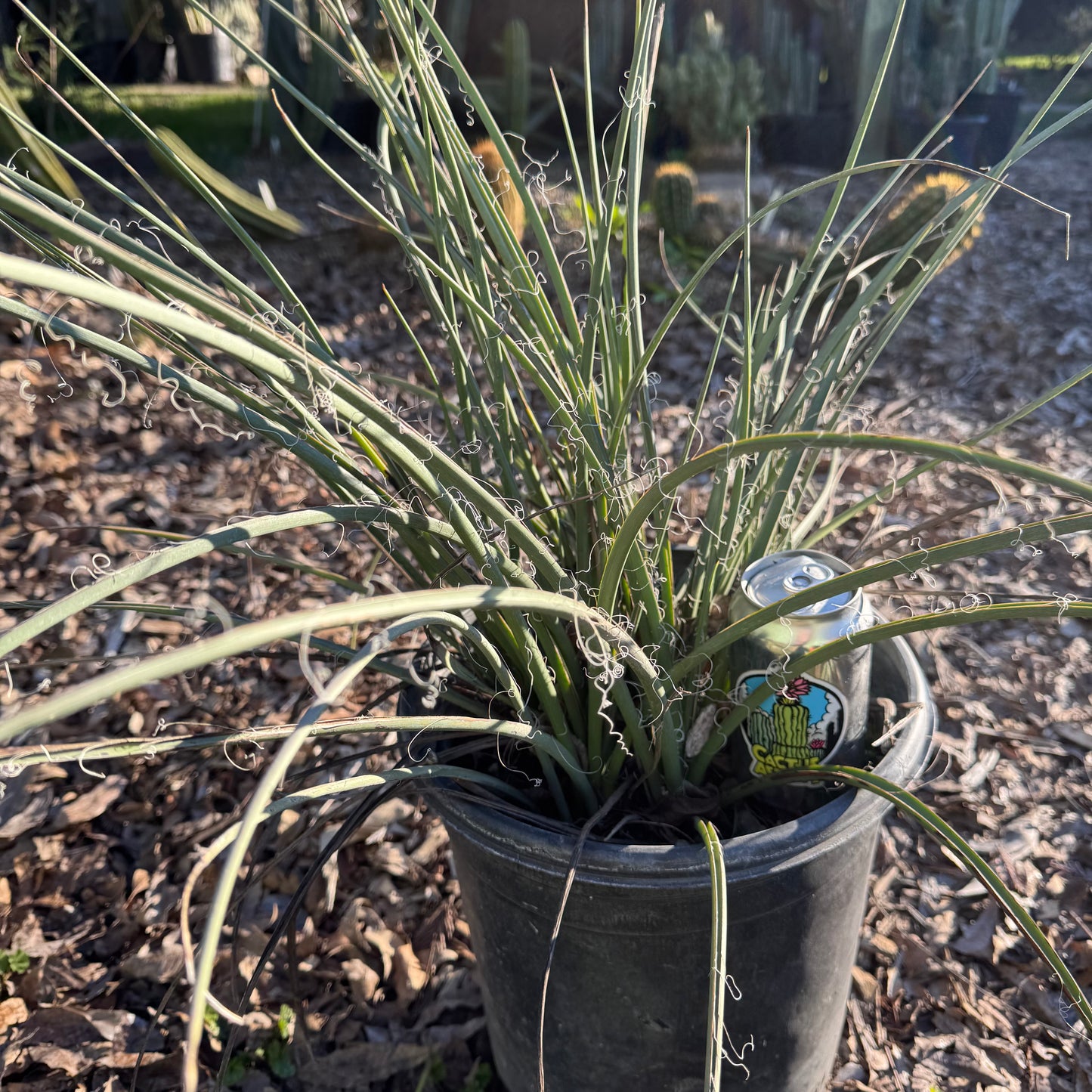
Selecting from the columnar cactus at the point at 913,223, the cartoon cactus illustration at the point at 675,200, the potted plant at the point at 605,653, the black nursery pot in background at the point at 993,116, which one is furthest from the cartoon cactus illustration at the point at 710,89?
the potted plant at the point at 605,653

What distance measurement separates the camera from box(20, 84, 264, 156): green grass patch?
14.2 feet

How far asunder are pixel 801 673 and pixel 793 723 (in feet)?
0.22

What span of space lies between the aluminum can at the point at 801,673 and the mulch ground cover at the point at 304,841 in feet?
0.29

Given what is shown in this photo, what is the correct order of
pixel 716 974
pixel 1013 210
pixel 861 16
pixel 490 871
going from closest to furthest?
pixel 716 974 → pixel 490 871 → pixel 1013 210 → pixel 861 16

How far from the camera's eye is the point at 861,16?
404cm

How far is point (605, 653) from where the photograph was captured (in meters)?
0.62

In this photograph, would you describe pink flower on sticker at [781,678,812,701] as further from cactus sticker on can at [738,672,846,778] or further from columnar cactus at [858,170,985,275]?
columnar cactus at [858,170,985,275]

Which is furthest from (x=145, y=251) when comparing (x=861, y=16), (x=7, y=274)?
(x=861, y=16)

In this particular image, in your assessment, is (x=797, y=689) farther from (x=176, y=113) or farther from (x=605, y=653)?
(x=176, y=113)

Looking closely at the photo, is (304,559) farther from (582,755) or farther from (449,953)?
(582,755)

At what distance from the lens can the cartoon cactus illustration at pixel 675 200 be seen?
107 inches

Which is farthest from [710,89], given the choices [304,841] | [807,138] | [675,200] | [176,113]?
[304,841]

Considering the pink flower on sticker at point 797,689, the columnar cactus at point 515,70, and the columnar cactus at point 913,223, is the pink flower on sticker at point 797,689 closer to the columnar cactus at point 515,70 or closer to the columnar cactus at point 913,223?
the columnar cactus at point 913,223

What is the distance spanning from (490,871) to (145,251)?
1.71 ft
